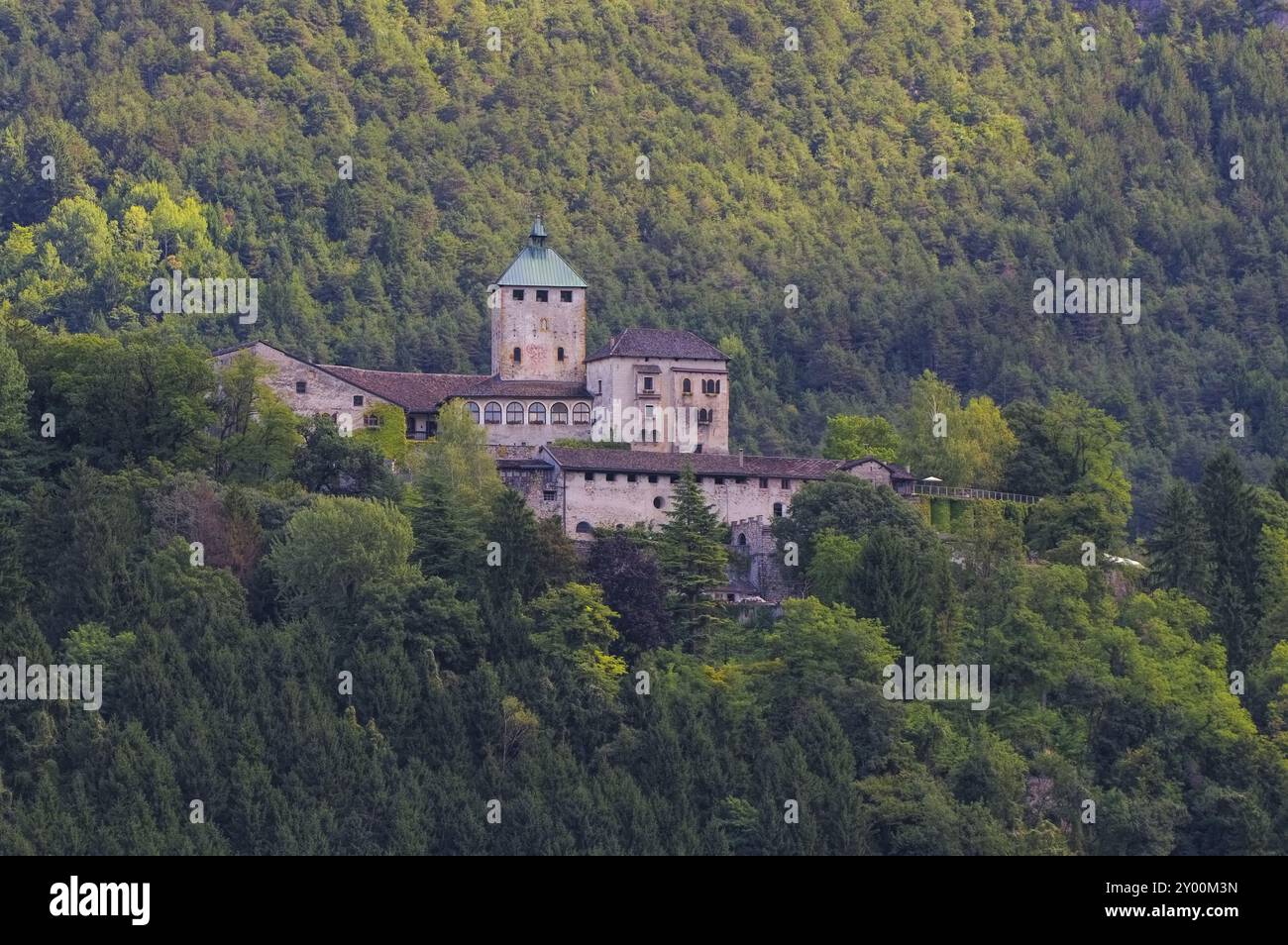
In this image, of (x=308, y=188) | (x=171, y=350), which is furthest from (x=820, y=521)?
(x=308, y=188)

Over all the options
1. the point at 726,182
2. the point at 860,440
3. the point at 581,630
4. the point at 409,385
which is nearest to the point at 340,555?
the point at 581,630

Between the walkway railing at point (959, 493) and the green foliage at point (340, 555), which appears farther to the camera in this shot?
the walkway railing at point (959, 493)

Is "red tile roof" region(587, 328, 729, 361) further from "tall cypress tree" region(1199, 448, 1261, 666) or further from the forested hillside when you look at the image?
the forested hillside

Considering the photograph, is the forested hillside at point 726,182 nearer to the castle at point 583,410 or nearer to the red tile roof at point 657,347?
the castle at point 583,410

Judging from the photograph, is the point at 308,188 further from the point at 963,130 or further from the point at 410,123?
the point at 963,130

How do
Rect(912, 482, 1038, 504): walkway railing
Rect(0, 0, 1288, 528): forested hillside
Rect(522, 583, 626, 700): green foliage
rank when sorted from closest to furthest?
1. Rect(522, 583, 626, 700): green foliage
2. Rect(912, 482, 1038, 504): walkway railing
3. Rect(0, 0, 1288, 528): forested hillside

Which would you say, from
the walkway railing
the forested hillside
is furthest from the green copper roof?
the forested hillside

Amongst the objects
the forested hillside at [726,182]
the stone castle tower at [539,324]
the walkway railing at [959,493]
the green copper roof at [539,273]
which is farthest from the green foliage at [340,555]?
the forested hillside at [726,182]
